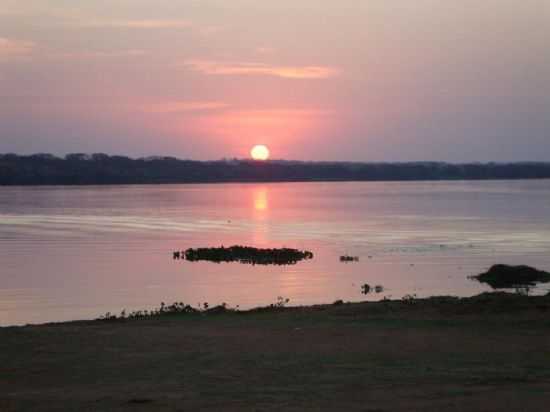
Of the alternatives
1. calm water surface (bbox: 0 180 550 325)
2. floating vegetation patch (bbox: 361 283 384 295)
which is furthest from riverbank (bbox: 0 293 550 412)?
floating vegetation patch (bbox: 361 283 384 295)

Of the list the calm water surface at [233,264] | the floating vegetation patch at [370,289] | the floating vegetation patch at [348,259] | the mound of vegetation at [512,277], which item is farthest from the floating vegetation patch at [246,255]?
the floating vegetation patch at [370,289]

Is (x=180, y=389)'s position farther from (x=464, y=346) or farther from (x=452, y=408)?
(x=464, y=346)

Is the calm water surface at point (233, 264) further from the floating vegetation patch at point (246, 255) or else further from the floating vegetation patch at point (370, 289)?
the floating vegetation patch at point (246, 255)

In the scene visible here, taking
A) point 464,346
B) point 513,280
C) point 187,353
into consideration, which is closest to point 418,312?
point 464,346

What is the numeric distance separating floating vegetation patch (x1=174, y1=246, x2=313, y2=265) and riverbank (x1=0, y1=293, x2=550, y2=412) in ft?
93.8

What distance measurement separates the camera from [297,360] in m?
16.1

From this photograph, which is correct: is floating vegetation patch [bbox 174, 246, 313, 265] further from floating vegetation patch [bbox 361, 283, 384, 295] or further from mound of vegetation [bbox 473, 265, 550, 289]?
floating vegetation patch [bbox 361, 283, 384, 295]

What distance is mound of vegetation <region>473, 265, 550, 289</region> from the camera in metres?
40.8

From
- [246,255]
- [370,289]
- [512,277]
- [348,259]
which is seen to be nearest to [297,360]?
[370,289]

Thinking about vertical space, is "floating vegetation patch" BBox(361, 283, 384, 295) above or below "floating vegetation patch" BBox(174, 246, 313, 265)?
above

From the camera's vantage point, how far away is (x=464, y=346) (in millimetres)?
17828

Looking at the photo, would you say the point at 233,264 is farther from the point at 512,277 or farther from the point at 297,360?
the point at 297,360

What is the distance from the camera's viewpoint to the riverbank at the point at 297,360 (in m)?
12.8

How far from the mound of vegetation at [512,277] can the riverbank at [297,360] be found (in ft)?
56.7
